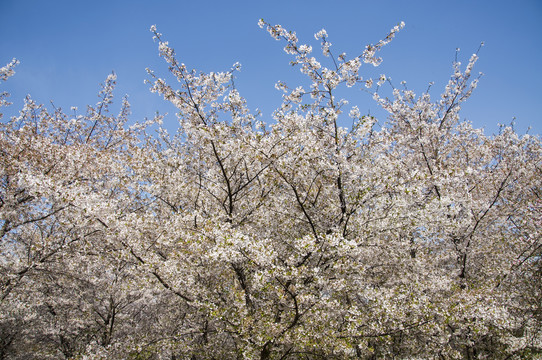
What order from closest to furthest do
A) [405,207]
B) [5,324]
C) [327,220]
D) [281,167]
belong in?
1. [405,207]
2. [281,167]
3. [327,220]
4. [5,324]

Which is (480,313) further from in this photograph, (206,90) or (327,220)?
(206,90)

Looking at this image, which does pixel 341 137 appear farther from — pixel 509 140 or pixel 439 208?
pixel 509 140

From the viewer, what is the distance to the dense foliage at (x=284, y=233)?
21.5 ft

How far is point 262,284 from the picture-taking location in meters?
6.01

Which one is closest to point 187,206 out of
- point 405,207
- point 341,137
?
point 341,137

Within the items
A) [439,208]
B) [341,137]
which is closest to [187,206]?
[341,137]

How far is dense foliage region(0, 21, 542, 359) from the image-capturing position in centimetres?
654

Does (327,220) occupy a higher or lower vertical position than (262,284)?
higher

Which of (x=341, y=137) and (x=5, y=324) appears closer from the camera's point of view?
(x=341, y=137)

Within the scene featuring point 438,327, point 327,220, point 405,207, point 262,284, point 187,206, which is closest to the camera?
point 262,284

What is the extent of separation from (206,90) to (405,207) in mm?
6018

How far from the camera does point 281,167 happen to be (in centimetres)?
764

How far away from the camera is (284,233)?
8.88 metres

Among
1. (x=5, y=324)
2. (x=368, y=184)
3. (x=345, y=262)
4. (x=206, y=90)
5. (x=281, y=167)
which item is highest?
(x=206, y=90)
